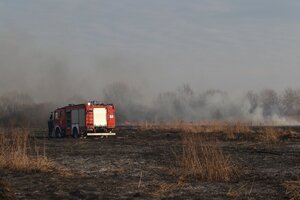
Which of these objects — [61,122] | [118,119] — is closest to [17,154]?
[61,122]

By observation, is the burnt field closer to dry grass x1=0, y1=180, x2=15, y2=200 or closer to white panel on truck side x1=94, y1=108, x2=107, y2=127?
dry grass x1=0, y1=180, x2=15, y2=200

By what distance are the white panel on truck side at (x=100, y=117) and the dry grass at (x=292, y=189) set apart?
31.1 metres

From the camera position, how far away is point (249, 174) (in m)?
13.9

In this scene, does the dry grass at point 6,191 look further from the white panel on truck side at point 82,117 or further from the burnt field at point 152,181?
the white panel on truck side at point 82,117

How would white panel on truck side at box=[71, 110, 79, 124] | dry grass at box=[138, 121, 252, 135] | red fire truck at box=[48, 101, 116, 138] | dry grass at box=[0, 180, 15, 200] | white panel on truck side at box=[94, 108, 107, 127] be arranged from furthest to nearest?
dry grass at box=[138, 121, 252, 135] < white panel on truck side at box=[71, 110, 79, 124] < white panel on truck side at box=[94, 108, 107, 127] < red fire truck at box=[48, 101, 116, 138] < dry grass at box=[0, 180, 15, 200]

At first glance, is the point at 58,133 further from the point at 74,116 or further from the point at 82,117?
the point at 82,117

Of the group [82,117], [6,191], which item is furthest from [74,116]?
[6,191]

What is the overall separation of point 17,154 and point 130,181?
4576 millimetres

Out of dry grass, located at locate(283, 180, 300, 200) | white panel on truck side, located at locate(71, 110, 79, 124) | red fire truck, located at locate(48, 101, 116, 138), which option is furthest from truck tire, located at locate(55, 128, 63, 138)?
dry grass, located at locate(283, 180, 300, 200)

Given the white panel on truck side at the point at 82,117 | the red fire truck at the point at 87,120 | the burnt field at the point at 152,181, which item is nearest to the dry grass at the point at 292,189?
the burnt field at the point at 152,181

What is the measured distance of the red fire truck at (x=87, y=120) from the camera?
4184 centimetres

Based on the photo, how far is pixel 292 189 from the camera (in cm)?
1075

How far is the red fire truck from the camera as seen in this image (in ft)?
137

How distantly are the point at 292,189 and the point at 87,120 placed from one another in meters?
32.0
